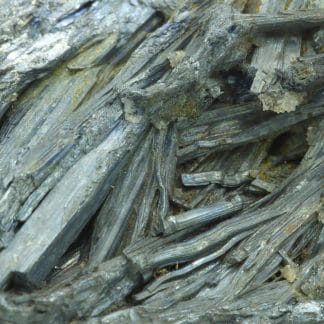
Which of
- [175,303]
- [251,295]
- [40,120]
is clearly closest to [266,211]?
[251,295]

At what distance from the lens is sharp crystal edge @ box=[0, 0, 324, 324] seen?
648 centimetres

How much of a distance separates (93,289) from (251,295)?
152 centimetres

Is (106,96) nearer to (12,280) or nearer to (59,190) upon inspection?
(59,190)

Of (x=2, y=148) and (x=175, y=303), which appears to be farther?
(x=2, y=148)

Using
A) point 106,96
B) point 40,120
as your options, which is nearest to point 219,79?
point 106,96

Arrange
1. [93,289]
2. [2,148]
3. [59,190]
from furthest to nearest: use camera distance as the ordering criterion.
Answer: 1. [2,148]
2. [59,190]
3. [93,289]

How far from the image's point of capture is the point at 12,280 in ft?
20.7

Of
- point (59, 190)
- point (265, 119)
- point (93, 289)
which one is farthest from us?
point (265, 119)

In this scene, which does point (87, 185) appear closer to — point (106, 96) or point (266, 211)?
point (106, 96)

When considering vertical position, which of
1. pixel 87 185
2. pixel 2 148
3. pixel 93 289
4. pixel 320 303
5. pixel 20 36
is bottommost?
pixel 320 303

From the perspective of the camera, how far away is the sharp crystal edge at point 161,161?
6.48 m

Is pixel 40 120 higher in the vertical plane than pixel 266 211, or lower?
higher

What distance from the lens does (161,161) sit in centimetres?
744

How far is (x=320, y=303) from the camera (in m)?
6.53
